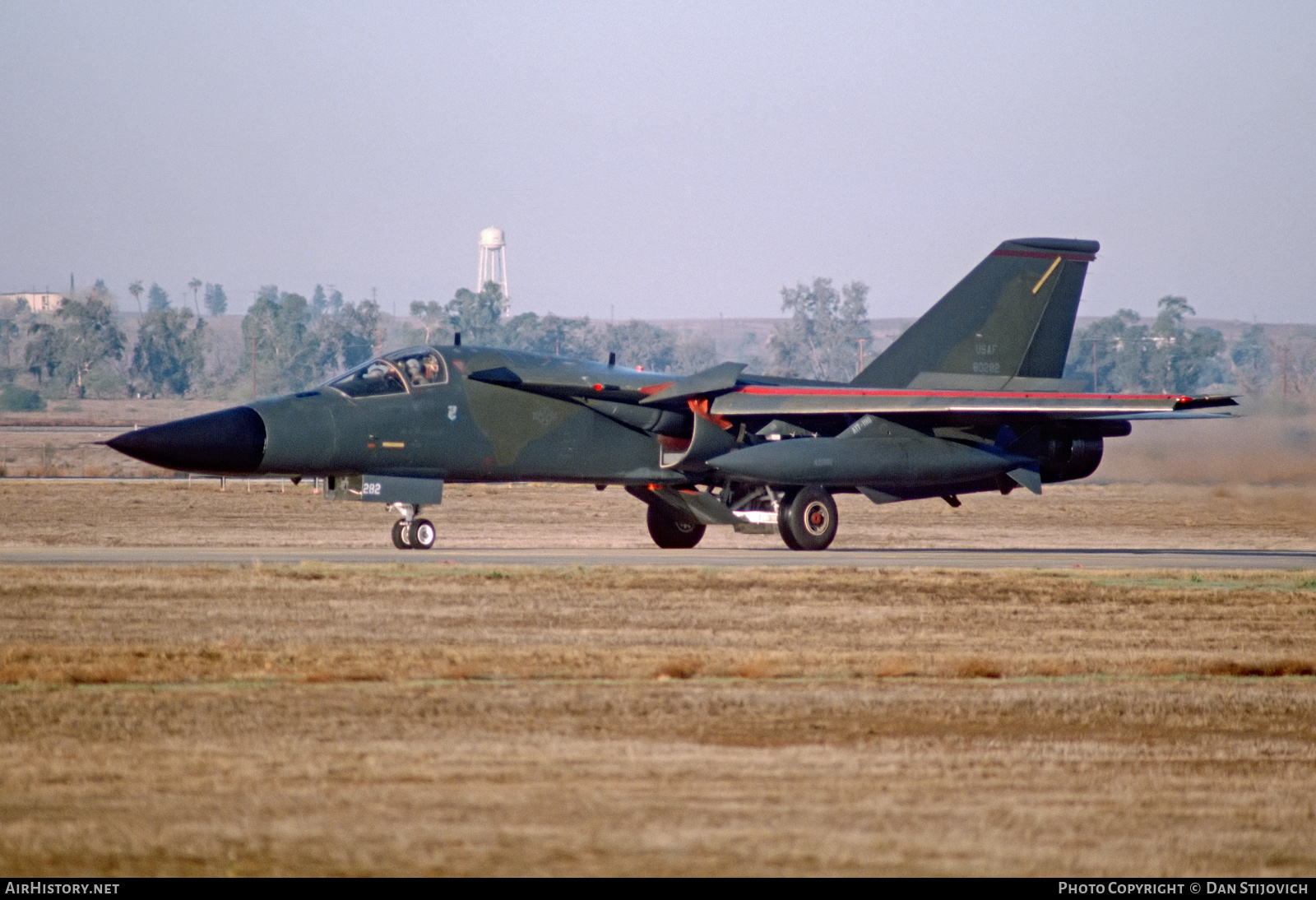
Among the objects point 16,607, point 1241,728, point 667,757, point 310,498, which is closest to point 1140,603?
point 1241,728

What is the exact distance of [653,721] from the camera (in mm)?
8797

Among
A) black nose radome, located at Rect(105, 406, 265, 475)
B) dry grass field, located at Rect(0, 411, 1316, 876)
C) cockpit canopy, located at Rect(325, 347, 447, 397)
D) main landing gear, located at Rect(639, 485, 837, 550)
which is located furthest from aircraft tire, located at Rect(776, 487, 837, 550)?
black nose radome, located at Rect(105, 406, 265, 475)

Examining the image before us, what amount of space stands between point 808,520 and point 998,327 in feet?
15.8

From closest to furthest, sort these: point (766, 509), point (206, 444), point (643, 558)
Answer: point (206, 444)
point (643, 558)
point (766, 509)

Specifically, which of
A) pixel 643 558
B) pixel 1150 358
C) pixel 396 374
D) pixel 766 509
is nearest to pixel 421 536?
pixel 396 374

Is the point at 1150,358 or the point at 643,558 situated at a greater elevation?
the point at 1150,358

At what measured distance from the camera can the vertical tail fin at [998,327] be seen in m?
24.6

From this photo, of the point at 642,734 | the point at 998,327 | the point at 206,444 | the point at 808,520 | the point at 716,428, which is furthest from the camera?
the point at 998,327

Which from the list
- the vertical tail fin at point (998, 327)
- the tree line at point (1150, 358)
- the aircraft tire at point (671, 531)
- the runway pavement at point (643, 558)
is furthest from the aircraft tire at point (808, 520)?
the tree line at point (1150, 358)

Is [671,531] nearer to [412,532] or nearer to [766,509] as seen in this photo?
[766,509]

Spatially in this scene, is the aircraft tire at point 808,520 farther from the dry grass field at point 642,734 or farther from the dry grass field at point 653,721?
the dry grass field at point 642,734

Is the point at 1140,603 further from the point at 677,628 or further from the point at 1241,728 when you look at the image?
the point at 1241,728

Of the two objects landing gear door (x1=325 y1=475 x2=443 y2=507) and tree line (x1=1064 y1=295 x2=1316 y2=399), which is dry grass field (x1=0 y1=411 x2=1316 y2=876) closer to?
landing gear door (x1=325 y1=475 x2=443 y2=507)

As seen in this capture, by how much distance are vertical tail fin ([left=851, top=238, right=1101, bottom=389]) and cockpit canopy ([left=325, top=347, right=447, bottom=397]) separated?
6.71m
